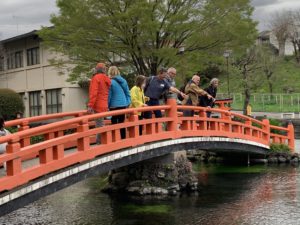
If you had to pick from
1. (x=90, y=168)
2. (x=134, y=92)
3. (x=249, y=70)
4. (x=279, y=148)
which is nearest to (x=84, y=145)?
(x=90, y=168)

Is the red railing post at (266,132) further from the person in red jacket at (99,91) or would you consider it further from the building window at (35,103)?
the building window at (35,103)

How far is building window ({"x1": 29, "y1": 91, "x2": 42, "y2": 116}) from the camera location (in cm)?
3778

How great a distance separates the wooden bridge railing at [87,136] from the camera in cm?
868

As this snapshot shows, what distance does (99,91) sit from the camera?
1095 centimetres

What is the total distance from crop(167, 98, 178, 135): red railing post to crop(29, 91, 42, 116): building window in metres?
25.3

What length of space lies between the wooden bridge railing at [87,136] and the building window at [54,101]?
20158mm

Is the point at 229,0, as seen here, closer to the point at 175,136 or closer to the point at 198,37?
the point at 198,37

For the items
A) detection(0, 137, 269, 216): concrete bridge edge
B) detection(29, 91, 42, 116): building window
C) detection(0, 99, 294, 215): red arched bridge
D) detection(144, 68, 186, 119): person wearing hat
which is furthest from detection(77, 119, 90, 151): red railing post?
detection(29, 91, 42, 116): building window

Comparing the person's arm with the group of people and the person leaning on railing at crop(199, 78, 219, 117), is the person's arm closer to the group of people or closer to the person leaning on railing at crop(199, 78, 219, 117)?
the group of people

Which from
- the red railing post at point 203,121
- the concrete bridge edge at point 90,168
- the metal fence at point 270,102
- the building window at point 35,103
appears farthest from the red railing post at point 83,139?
the metal fence at point 270,102

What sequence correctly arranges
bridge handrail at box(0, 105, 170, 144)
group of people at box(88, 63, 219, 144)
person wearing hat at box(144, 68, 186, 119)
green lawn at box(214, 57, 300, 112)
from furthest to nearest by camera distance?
green lawn at box(214, 57, 300, 112), person wearing hat at box(144, 68, 186, 119), group of people at box(88, 63, 219, 144), bridge handrail at box(0, 105, 170, 144)

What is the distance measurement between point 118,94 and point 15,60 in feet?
98.9

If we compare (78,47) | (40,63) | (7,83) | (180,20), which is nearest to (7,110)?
(40,63)

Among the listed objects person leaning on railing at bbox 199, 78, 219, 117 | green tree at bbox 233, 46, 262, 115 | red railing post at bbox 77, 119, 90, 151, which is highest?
green tree at bbox 233, 46, 262, 115
